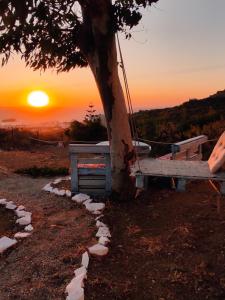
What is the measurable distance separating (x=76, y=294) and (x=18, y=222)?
3.40m

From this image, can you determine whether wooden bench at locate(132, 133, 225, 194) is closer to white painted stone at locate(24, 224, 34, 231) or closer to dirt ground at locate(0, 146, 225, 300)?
dirt ground at locate(0, 146, 225, 300)

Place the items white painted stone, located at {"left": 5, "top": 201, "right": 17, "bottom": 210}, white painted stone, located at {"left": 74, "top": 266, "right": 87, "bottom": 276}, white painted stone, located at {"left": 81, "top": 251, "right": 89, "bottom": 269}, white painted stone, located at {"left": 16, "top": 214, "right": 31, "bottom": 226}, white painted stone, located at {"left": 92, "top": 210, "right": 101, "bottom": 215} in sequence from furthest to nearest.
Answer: white painted stone, located at {"left": 5, "top": 201, "right": 17, "bottom": 210}
white painted stone, located at {"left": 92, "top": 210, "right": 101, "bottom": 215}
white painted stone, located at {"left": 16, "top": 214, "right": 31, "bottom": 226}
white painted stone, located at {"left": 81, "top": 251, "right": 89, "bottom": 269}
white painted stone, located at {"left": 74, "top": 266, "right": 87, "bottom": 276}

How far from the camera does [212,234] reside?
261 inches

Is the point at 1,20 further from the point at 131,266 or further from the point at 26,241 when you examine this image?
the point at 131,266

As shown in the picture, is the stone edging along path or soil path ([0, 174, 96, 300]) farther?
soil path ([0, 174, 96, 300])

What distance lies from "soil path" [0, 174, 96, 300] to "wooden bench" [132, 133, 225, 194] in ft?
5.02

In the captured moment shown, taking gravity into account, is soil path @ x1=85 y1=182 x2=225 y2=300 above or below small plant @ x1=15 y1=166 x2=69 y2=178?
below

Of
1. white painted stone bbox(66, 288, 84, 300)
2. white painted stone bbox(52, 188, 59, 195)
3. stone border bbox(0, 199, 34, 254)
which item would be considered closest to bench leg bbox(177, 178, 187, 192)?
white painted stone bbox(66, 288, 84, 300)

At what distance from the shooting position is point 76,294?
15.4 feet

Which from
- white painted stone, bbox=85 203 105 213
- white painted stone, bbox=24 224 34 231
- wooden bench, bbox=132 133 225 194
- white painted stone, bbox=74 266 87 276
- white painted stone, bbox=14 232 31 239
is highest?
wooden bench, bbox=132 133 225 194

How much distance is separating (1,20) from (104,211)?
4385 millimetres

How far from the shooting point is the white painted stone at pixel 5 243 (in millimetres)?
6339

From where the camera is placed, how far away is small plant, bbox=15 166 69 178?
12438mm

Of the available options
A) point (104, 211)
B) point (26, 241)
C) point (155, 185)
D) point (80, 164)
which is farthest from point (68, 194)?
point (26, 241)
